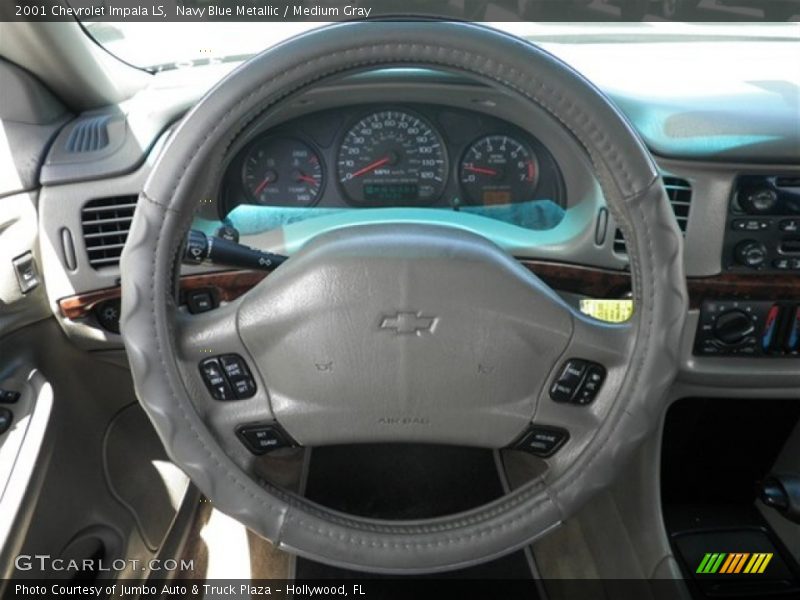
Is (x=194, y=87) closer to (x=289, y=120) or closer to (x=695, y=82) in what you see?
(x=289, y=120)

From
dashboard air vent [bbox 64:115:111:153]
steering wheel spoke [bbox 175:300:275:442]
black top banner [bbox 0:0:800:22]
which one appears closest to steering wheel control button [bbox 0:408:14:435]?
dashboard air vent [bbox 64:115:111:153]

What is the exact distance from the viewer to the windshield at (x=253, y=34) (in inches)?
64.2

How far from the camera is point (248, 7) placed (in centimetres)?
149

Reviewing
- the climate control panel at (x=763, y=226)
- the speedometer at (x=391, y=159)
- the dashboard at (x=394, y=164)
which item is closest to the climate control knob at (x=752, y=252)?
the climate control panel at (x=763, y=226)

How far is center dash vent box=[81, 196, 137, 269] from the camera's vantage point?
62.4 inches

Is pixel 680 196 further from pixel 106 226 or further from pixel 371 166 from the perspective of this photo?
pixel 106 226

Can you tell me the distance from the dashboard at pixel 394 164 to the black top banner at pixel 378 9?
254 mm

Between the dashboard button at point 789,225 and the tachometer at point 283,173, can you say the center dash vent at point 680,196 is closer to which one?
the dashboard button at point 789,225

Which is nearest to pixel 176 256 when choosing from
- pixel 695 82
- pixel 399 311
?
pixel 399 311

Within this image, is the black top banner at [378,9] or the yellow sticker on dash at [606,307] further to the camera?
the yellow sticker on dash at [606,307]

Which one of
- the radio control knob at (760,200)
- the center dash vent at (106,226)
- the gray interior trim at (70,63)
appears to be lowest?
the center dash vent at (106,226)

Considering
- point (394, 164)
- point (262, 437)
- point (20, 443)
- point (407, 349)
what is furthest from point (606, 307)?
point (20, 443)

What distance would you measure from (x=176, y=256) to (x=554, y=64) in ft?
1.75

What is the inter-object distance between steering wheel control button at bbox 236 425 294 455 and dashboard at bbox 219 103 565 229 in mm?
748
